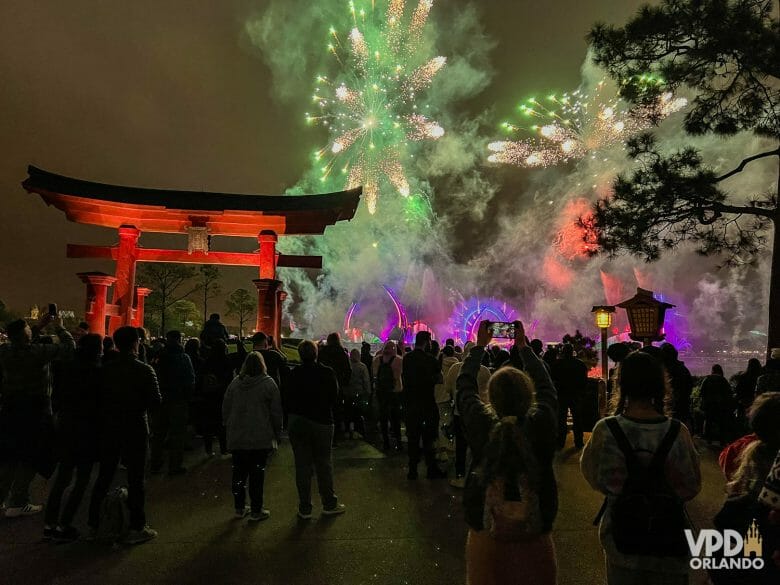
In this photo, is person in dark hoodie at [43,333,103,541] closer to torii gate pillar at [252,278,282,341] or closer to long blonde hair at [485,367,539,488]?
long blonde hair at [485,367,539,488]

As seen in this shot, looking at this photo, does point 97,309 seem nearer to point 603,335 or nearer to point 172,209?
point 172,209

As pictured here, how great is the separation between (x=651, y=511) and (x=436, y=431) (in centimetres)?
501

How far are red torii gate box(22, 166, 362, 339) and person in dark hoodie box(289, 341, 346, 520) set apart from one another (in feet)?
32.1

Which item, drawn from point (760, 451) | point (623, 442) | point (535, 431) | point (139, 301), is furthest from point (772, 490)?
point (139, 301)

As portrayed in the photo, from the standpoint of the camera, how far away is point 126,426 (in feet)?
15.7

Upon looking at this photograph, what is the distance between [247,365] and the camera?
5.44m

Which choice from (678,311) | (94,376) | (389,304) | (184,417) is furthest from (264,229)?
(678,311)

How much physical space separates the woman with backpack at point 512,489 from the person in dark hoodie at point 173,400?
5.88 metres

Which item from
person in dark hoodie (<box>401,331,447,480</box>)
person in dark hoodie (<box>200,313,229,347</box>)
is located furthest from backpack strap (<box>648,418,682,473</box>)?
person in dark hoodie (<box>200,313,229,347</box>)

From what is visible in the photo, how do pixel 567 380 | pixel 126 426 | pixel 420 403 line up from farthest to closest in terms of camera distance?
pixel 567 380
pixel 420 403
pixel 126 426

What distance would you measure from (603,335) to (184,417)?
12.6 meters

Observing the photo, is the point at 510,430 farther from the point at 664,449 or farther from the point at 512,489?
the point at 664,449

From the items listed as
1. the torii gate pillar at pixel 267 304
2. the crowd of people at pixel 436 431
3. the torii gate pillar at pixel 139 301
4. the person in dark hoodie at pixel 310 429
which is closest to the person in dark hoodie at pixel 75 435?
the crowd of people at pixel 436 431

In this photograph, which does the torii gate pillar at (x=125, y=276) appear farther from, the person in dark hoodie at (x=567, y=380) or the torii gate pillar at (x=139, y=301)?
the person in dark hoodie at (x=567, y=380)
